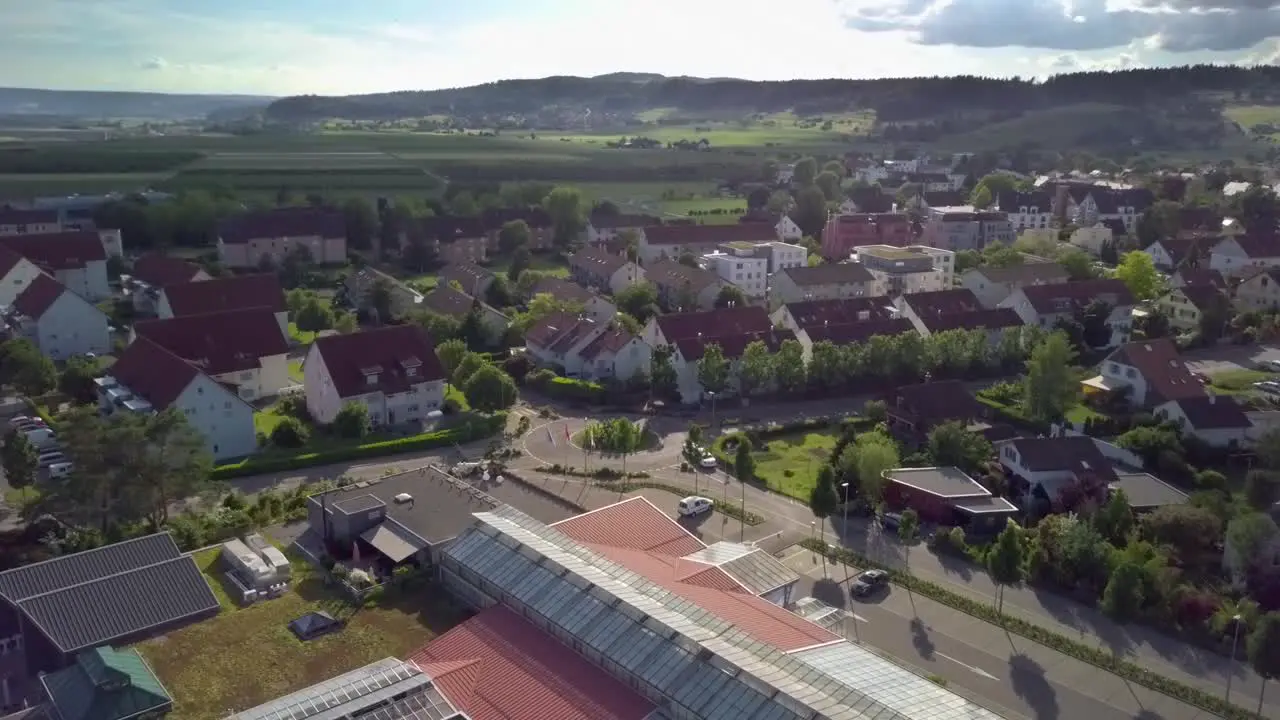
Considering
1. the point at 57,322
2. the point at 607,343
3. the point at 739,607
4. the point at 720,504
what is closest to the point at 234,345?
the point at 57,322

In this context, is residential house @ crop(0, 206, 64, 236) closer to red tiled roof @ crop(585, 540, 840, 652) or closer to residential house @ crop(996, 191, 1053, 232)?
red tiled roof @ crop(585, 540, 840, 652)

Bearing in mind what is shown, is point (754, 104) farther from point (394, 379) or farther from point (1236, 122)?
Answer: point (394, 379)

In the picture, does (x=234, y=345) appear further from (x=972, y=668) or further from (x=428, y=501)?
(x=972, y=668)

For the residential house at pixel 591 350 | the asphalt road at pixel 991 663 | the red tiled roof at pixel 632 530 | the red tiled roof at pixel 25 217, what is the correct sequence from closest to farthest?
1. the asphalt road at pixel 991 663
2. the red tiled roof at pixel 632 530
3. the residential house at pixel 591 350
4. the red tiled roof at pixel 25 217

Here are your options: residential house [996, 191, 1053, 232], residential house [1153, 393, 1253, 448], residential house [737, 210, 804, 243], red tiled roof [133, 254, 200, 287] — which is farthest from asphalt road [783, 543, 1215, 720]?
residential house [996, 191, 1053, 232]

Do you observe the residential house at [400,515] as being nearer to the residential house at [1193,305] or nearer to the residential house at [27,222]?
the residential house at [1193,305]

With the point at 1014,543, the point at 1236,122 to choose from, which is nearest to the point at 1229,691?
the point at 1014,543

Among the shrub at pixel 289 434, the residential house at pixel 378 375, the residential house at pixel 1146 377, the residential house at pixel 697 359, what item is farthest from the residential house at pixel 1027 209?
the shrub at pixel 289 434
